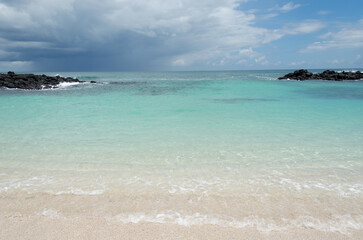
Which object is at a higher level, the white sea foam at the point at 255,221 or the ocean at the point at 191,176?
the ocean at the point at 191,176

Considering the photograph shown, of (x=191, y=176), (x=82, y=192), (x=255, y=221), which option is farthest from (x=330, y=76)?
(x=82, y=192)

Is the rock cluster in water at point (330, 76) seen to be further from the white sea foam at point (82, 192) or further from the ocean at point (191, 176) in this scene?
the white sea foam at point (82, 192)

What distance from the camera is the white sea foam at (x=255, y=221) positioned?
11.3ft

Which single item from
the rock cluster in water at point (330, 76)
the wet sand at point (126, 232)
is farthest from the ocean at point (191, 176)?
the rock cluster in water at point (330, 76)

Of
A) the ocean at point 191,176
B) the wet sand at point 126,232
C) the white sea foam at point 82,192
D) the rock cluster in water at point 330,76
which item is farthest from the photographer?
the rock cluster in water at point 330,76

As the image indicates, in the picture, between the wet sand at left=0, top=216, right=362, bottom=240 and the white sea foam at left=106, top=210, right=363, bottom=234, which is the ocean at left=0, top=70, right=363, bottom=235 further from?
the wet sand at left=0, top=216, right=362, bottom=240

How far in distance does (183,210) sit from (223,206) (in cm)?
69

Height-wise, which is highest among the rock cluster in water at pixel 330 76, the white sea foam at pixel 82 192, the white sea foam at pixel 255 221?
the rock cluster in water at pixel 330 76

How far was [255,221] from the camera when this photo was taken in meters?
3.59

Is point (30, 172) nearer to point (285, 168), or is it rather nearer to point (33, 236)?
point (33, 236)

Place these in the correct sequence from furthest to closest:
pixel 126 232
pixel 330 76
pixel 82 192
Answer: pixel 330 76, pixel 82 192, pixel 126 232

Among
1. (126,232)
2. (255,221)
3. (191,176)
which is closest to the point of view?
(126,232)

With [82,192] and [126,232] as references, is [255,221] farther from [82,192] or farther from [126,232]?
[82,192]

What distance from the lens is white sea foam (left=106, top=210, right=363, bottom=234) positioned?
3453 mm
